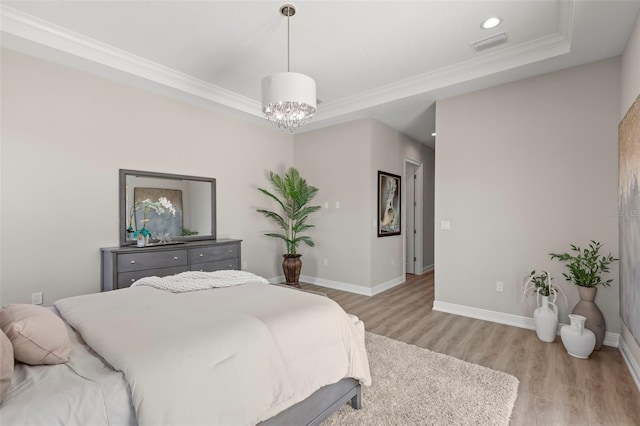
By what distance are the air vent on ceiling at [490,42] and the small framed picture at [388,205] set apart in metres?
2.17

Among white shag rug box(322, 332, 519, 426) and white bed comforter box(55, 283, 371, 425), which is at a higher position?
white bed comforter box(55, 283, 371, 425)

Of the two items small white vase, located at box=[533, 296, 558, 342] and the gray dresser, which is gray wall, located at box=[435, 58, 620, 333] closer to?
Answer: small white vase, located at box=[533, 296, 558, 342]

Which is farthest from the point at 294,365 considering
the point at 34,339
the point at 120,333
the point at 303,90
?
the point at 303,90

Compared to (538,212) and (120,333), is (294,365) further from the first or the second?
(538,212)

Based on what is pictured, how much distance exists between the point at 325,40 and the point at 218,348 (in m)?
2.82

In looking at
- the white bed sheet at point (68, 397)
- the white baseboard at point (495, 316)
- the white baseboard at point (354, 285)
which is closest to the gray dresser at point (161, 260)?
the white baseboard at point (354, 285)

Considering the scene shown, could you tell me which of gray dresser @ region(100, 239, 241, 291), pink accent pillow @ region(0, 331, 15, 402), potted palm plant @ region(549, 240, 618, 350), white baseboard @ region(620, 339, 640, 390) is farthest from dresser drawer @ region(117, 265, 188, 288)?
white baseboard @ region(620, 339, 640, 390)

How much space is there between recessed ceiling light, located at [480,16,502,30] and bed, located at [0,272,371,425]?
2722 mm

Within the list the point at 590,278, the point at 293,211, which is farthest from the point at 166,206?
the point at 590,278

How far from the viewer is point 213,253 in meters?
3.97

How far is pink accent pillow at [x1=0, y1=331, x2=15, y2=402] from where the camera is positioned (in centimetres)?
93

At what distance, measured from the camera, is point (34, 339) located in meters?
1.13

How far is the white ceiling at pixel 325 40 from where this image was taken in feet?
8.06

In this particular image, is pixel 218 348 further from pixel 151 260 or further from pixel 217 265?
pixel 217 265
